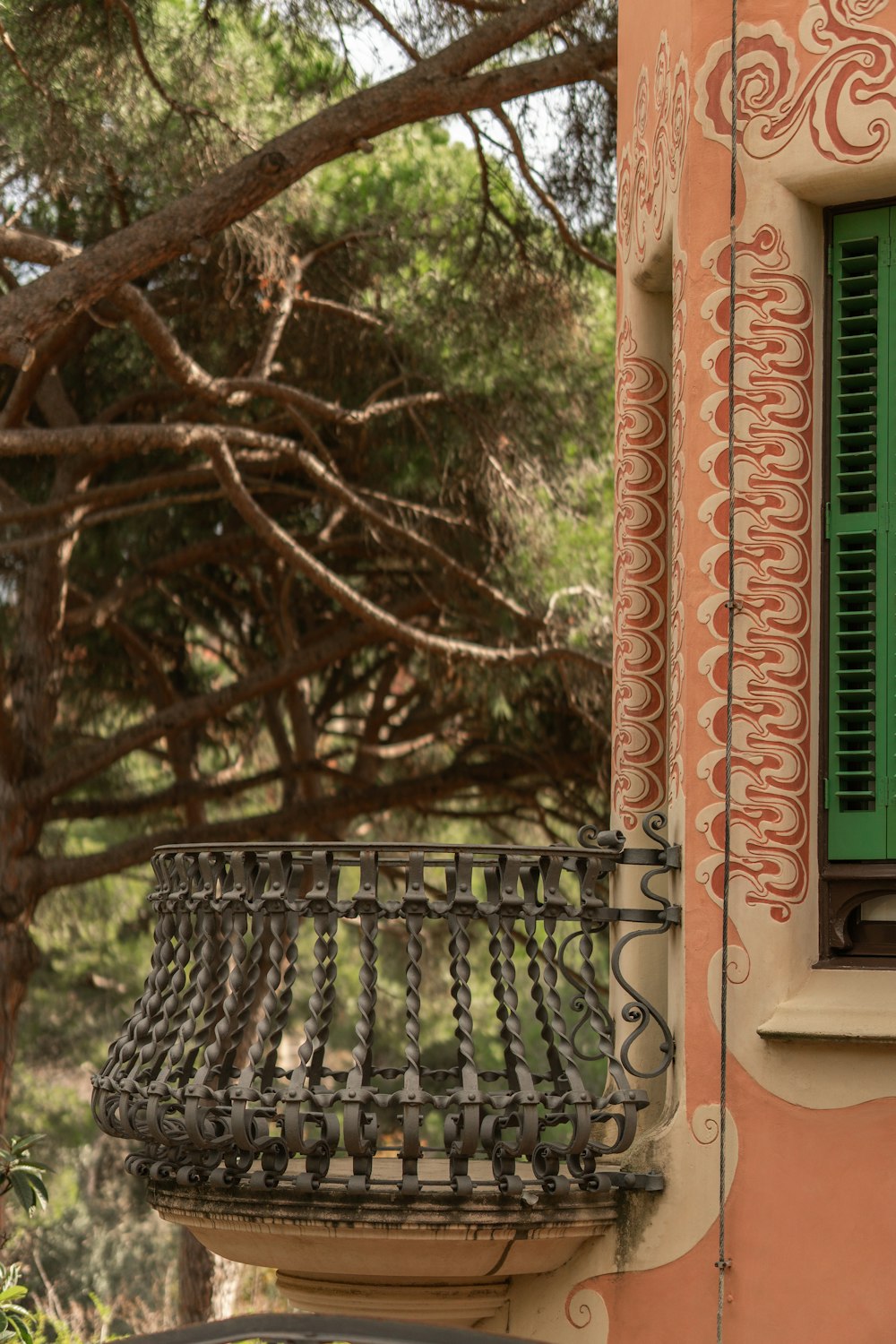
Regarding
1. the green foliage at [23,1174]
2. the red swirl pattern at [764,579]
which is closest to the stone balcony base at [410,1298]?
the red swirl pattern at [764,579]

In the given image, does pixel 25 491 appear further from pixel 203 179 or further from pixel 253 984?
pixel 253 984

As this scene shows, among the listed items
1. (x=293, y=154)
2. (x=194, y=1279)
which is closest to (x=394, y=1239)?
(x=293, y=154)

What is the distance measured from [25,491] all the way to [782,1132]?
9.91 m

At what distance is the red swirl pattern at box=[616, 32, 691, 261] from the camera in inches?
211

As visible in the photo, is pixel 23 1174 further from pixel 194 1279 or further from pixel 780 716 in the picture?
pixel 194 1279

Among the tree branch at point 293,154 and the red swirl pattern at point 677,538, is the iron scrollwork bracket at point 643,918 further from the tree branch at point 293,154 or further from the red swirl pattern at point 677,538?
the tree branch at point 293,154

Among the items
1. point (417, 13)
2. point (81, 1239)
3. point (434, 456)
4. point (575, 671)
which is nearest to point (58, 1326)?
point (575, 671)

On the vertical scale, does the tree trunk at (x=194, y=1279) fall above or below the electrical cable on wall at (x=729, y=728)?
below

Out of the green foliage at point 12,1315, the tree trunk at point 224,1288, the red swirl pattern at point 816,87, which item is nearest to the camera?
the red swirl pattern at point 816,87

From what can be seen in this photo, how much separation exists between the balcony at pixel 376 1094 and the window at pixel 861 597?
0.52 m

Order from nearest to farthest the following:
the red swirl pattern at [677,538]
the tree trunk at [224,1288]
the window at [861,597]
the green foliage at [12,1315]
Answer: the window at [861,597], the red swirl pattern at [677,538], the green foliage at [12,1315], the tree trunk at [224,1288]

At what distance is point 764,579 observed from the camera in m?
5.02

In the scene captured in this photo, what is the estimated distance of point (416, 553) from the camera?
39.9 feet

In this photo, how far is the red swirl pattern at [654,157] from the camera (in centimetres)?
536
